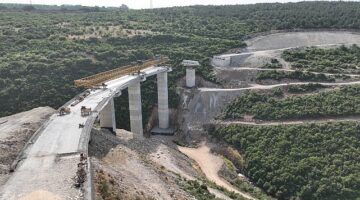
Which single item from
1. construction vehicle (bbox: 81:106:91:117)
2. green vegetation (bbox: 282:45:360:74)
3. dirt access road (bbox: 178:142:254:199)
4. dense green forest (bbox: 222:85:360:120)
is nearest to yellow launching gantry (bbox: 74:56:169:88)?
construction vehicle (bbox: 81:106:91:117)

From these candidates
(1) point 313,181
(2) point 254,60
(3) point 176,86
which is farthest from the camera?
(2) point 254,60

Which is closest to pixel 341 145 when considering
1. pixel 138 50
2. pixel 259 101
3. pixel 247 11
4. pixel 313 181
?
pixel 313 181

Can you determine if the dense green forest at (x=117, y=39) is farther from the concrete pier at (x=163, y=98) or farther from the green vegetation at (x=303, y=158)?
the green vegetation at (x=303, y=158)

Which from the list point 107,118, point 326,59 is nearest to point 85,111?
point 107,118

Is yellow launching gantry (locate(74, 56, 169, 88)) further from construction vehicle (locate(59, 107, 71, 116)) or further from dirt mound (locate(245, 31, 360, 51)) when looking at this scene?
dirt mound (locate(245, 31, 360, 51))

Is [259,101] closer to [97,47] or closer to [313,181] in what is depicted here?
[313,181]

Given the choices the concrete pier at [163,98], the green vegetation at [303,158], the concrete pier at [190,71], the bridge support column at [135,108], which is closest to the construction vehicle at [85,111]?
the bridge support column at [135,108]
